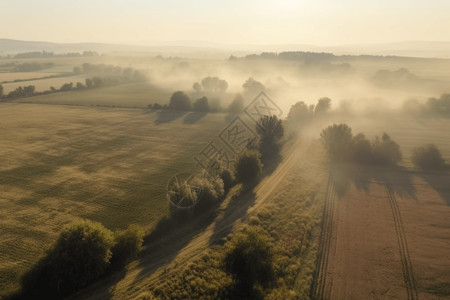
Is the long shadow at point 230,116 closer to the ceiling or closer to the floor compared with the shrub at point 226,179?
closer to the ceiling

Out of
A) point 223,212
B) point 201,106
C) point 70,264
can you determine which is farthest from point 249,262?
point 201,106

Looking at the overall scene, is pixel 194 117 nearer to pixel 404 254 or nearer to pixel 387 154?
pixel 387 154

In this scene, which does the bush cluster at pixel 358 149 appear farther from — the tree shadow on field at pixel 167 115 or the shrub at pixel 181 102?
the shrub at pixel 181 102

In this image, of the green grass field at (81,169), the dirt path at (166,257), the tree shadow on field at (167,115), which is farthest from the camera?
the tree shadow on field at (167,115)

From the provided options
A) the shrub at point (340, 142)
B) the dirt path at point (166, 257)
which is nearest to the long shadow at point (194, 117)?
the shrub at point (340, 142)

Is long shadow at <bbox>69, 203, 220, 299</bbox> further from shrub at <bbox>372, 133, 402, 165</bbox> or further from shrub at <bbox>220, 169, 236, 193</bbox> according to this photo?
shrub at <bbox>372, 133, 402, 165</bbox>

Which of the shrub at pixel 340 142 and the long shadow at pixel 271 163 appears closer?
the long shadow at pixel 271 163

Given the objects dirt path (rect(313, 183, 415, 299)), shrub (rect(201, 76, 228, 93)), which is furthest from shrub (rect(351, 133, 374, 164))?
shrub (rect(201, 76, 228, 93))
